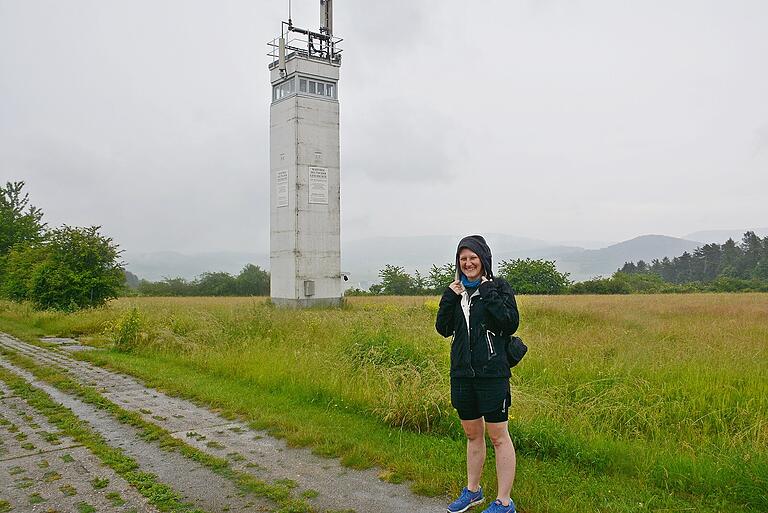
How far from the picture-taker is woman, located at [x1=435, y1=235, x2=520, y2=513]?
13.9 feet

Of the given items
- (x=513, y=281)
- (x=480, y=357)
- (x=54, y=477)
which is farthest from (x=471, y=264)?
(x=513, y=281)

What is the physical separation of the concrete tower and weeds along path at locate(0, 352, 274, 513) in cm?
1805

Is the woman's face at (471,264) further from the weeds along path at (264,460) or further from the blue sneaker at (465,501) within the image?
the weeds along path at (264,460)

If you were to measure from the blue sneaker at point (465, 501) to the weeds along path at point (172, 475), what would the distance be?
4.63ft

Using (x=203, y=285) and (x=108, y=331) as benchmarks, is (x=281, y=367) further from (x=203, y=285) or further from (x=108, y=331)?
(x=203, y=285)

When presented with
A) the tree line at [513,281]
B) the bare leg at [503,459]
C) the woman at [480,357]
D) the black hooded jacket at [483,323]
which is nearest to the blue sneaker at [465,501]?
the woman at [480,357]

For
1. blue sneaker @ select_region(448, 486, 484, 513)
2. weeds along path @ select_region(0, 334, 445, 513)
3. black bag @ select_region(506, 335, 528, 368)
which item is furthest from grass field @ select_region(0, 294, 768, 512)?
black bag @ select_region(506, 335, 528, 368)

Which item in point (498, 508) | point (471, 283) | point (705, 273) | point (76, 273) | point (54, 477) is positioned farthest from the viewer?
point (705, 273)

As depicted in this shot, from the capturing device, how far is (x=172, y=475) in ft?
17.5

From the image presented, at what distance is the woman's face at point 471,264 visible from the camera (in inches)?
174

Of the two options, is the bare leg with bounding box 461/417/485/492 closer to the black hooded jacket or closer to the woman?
the woman

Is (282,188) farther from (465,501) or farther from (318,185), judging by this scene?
(465,501)

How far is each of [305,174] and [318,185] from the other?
2.45 feet

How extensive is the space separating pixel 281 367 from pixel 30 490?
4.74 meters
